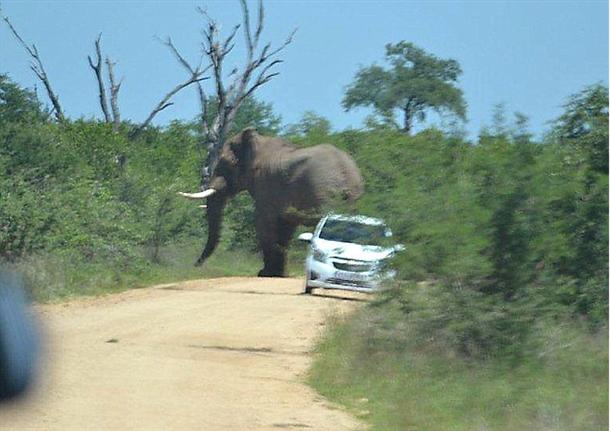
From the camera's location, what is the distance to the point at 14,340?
840 cm

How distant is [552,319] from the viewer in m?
13.8

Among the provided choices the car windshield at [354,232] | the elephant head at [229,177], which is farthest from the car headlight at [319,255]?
the elephant head at [229,177]

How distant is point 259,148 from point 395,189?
15772 millimetres

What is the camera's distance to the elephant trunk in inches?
1238

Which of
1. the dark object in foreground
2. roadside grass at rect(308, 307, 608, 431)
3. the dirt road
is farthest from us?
the dirt road

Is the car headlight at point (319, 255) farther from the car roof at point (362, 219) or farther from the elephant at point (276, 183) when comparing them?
the elephant at point (276, 183)

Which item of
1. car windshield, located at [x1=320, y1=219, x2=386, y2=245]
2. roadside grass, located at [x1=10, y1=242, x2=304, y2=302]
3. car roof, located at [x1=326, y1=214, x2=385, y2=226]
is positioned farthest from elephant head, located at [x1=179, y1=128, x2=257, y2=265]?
car roof, located at [x1=326, y1=214, x2=385, y2=226]

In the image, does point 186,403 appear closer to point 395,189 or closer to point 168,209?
point 395,189

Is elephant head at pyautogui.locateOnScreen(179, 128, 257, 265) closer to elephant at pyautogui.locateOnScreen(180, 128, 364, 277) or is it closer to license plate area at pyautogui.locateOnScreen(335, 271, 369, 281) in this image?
elephant at pyautogui.locateOnScreen(180, 128, 364, 277)

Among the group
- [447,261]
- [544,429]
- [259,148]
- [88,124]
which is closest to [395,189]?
[447,261]

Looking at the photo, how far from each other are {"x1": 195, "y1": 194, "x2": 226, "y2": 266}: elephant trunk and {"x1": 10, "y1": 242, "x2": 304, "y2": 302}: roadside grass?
0.42 meters

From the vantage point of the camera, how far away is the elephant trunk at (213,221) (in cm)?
3144

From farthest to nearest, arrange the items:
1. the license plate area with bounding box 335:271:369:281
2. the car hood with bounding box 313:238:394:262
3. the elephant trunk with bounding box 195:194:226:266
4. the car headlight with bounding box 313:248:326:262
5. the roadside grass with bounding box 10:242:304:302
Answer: the elephant trunk with bounding box 195:194:226:266, the roadside grass with bounding box 10:242:304:302, the car headlight with bounding box 313:248:326:262, the license plate area with bounding box 335:271:369:281, the car hood with bounding box 313:238:394:262

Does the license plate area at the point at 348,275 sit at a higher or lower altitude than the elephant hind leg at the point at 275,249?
lower
